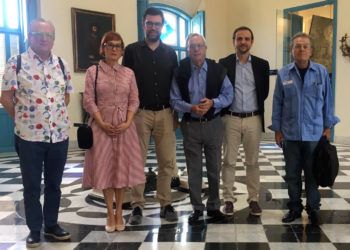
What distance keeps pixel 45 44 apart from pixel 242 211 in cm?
204

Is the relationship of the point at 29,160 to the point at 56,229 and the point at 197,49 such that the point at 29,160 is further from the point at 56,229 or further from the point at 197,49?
the point at 197,49

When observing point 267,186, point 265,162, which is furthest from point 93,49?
point 267,186

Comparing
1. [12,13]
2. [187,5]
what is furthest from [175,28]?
[12,13]

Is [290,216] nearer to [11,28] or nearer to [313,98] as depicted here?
[313,98]

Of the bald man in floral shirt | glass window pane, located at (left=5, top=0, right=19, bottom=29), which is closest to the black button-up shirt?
the bald man in floral shirt

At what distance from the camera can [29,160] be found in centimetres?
262

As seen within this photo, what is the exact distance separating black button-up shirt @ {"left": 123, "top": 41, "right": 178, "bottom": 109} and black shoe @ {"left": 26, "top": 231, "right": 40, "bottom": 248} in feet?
3.84

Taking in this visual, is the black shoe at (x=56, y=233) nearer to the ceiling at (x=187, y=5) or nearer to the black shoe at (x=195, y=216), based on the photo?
the black shoe at (x=195, y=216)

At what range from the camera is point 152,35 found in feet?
10.2

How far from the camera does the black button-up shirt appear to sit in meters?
3.12

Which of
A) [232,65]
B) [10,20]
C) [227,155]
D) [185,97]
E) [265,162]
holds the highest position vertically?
[10,20]

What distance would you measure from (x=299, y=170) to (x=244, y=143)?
47 centimetres

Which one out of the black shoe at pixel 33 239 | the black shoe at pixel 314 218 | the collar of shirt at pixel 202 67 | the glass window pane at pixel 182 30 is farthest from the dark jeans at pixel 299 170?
the glass window pane at pixel 182 30

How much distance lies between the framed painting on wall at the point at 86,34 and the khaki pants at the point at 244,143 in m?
5.06
